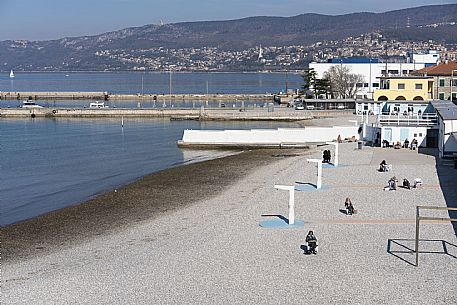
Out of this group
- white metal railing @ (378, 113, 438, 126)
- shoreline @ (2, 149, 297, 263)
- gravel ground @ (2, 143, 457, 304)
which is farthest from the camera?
white metal railing @ (378, 113, 438, 126)

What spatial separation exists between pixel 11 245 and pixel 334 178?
11.7m

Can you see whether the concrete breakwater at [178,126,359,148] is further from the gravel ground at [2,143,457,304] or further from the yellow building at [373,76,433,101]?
the gravel ground at [2,143,457,304]

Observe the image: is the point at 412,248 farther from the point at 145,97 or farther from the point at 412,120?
the point at 145,97

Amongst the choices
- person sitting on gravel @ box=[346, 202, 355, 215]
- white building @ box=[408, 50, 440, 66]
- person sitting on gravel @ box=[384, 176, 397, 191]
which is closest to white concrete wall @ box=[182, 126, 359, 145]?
person sitting on gravel @ box=[384, 176, 397, 191]

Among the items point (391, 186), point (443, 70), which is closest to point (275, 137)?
point (391, 186)

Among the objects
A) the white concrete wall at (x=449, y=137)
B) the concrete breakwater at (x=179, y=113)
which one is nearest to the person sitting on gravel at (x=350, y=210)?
the white concrete wall at (x=449, y=137)

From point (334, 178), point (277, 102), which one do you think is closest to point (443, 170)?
point (334, 178)

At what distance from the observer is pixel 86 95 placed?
95.3 metres

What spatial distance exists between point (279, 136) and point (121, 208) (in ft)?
58.6

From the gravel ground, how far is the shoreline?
0.27 m

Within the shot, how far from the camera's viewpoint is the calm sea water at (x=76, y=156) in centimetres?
2472

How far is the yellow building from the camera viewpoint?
156 ft

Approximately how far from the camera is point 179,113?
207 feet

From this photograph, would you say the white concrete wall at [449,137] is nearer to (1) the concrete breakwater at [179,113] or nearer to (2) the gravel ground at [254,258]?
(2) the gravel ground at [254,258]
